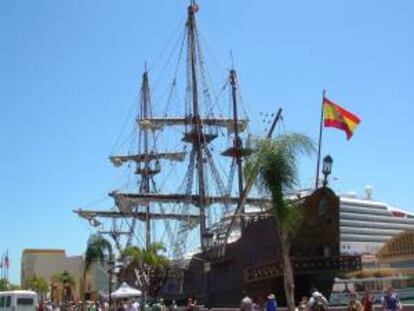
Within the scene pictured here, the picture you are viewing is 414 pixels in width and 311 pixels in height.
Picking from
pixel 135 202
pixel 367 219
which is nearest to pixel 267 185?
pixel 135 202

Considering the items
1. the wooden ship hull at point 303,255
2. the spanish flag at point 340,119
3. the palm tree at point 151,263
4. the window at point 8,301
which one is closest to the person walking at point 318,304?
the spanish flag at point 340,119

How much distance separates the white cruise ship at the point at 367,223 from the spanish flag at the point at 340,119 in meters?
96.1

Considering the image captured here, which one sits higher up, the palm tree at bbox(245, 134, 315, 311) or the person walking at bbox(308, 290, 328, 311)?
the palm tree at bbox(245, 134, 315, 311)

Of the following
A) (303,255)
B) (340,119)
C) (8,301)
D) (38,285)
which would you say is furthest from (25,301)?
(38,285)

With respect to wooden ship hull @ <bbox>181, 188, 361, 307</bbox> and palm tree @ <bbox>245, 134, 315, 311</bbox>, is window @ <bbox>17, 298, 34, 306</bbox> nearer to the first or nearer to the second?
wooden ship hull @ <bbox>181, 188, 361, 307</bbox>

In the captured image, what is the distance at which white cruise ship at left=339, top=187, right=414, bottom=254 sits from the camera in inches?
5192

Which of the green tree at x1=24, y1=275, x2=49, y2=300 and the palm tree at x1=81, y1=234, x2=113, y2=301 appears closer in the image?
the palm tree at x1=81, y1=234, x2=113, y2=301

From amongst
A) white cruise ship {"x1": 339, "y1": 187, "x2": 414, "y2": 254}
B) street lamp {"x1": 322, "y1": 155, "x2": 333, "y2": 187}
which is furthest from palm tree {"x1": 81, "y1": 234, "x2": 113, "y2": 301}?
white cruise ship {"x1": 339, "y1": 187, "x2": 414, "y2": 254}

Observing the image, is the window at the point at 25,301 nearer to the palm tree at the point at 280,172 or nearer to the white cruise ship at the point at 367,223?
the palm tree at the point at 280,172

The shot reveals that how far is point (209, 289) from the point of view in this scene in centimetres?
4588

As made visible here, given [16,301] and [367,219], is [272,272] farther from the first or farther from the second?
[367,219]

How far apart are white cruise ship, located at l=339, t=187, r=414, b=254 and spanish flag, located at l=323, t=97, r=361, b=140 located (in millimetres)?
96070

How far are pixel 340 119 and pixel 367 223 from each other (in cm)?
11287

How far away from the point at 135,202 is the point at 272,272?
3453cm
